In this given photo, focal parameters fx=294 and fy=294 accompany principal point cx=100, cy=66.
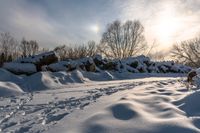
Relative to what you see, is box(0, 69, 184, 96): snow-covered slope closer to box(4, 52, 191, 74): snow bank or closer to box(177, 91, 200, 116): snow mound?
box(4, 52, 191, 74): snow bank

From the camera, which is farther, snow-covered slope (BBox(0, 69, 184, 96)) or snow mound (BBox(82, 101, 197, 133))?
snow-covered slope (BBox(0, 69, 184, 96))

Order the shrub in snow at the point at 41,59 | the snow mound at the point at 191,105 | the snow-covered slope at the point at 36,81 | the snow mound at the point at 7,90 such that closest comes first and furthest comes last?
1. the snow mound at the point at 191,105
2. the snow mound at the point at 7,90
3. the snow-covered slope at the point at 36,81
4. the shrub in snow at the point at 41,59

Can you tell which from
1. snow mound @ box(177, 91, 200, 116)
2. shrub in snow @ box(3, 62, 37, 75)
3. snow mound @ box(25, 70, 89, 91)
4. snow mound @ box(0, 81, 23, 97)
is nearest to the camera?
snow mound @ box(177, 91, 200, 116)

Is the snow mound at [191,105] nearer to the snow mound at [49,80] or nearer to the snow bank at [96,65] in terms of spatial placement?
the snow mound at [49,80]

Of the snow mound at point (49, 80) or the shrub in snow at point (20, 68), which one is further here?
the shrub in snow at point (20, 68)

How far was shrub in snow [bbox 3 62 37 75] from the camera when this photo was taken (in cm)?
1327

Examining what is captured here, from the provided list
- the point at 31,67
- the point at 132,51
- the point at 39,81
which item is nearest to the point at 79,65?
the point at 31,67

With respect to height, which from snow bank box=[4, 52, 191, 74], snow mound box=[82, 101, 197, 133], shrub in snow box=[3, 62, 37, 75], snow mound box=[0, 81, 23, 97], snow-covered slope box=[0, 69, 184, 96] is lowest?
snow mound box=[82, 101, 197, 133]

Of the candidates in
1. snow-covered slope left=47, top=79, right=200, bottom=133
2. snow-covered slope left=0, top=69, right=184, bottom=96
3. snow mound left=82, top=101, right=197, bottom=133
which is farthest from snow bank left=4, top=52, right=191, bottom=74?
snow mound left=82, top=101, right=197, bottom=133

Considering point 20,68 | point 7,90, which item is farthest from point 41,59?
point 7,90

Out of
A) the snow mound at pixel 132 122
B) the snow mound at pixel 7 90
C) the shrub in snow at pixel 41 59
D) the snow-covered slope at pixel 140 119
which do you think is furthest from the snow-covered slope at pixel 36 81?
the snow mound at pixel 132 122

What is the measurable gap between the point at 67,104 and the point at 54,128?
100 inches

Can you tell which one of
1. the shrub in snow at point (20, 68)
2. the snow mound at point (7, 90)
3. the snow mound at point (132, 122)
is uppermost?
the shrub in snow at point (20, 68)

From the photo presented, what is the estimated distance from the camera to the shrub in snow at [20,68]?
13.3 meters
